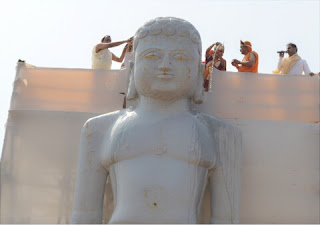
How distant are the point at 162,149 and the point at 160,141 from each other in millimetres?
102

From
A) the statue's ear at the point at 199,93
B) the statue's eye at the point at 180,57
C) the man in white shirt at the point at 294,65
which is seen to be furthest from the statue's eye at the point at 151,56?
the man in white shirt at the point at 294,65

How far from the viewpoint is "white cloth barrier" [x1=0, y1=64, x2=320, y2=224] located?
7402mm

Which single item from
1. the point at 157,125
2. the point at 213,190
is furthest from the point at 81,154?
the point at 213,190

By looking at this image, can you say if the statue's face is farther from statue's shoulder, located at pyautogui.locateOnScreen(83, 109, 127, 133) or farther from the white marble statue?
statue's shoulder, located at pyautogui.locateOnScreen(83, 109, 127, 133)

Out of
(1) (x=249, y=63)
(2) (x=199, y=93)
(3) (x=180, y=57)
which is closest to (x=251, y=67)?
(1) (x=249, y=63)

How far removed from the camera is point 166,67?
22.7 feet

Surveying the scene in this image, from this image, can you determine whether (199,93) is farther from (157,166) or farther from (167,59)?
(157,166)

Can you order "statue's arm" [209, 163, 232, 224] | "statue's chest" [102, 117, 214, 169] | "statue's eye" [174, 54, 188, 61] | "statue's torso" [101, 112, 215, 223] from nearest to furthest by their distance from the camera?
1. "statue's torso" [101, 112, 215, 223]
2. "statue's chest" [102, 117, 214, 169]
3. "statue's arm" [209, 163, 232, 224]
4. "statue's eye" [174, 54, 188, 61]

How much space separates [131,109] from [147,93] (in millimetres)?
336

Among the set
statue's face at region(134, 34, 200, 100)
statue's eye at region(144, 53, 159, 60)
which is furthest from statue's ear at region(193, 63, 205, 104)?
statue's eye at region(144, 53, 159, 60)

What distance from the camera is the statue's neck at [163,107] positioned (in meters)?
7.08

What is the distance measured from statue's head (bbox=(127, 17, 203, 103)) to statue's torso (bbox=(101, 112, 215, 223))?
357 mm

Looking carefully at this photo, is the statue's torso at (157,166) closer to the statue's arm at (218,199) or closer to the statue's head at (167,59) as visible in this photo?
the statue's arm at (218,199)

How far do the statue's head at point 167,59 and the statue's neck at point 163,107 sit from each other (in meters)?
0.07
